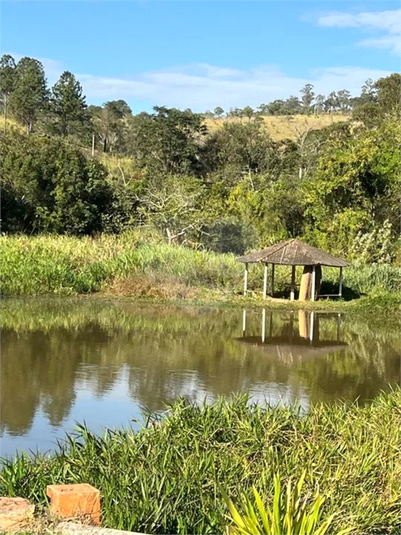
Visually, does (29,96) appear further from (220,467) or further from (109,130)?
(220,467)

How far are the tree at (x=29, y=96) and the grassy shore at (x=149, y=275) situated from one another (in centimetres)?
1795

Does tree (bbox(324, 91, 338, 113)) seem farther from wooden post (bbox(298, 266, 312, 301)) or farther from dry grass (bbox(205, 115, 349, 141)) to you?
wooden post (bbox(298, 266, 312, 301))

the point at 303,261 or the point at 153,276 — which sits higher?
the point at 303,261

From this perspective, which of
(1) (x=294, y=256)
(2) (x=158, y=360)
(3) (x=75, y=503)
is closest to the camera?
(3) (x=75, y=503)

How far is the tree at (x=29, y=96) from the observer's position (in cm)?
3450

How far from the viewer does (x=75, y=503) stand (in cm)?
351

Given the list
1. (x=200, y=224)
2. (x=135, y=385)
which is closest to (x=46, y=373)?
(x=135, y=385)

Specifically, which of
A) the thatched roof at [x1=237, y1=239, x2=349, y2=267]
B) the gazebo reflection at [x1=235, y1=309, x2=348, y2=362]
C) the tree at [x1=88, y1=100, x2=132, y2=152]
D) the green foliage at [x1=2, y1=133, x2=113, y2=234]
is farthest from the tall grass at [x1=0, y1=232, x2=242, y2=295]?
the tree at [x1=88, y1=100, x2=132, y2=152]

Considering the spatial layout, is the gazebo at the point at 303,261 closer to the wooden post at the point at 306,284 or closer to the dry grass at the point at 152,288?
the wooden post at the point at 306,284

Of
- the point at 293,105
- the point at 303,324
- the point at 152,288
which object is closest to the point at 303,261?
the point at 303,324

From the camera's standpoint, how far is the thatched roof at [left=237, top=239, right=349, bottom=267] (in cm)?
1553

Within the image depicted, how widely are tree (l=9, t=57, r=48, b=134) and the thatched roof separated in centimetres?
2117

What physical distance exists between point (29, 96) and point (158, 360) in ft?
88.2

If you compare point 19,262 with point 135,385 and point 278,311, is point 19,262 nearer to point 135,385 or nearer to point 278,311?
point 278,311
